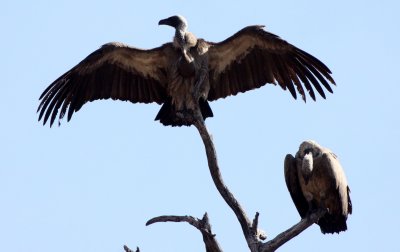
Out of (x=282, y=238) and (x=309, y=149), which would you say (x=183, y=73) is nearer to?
(x=309, y=149)

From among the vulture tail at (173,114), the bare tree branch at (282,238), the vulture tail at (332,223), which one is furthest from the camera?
the vulture tail at (173,114)

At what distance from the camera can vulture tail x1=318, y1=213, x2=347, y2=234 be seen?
1185cm

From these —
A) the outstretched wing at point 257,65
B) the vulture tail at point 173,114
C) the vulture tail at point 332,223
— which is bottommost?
the vulture tail at point 332,223

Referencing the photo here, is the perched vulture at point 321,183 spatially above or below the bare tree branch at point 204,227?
above

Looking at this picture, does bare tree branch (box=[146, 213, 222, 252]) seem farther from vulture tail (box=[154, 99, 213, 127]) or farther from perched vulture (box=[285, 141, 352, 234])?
vulture tail (box=[154, 99, 213, 127])

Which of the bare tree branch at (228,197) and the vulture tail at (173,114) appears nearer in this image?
the bare tree branch at (228,197)

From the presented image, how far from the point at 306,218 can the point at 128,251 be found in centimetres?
206

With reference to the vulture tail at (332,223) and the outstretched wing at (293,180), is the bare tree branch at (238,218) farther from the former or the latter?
the outstretched wing at (293,180)

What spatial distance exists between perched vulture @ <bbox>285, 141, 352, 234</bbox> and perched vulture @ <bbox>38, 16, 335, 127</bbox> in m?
0.88

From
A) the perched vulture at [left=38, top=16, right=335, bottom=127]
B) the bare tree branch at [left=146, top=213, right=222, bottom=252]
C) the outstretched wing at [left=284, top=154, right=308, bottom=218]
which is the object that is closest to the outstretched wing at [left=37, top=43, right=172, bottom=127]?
the perched vulture at [left=38, top=16, right=335, bottom=127]

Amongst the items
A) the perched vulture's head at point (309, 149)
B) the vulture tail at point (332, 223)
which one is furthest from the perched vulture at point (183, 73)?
the vulture tail at point (332, 223)

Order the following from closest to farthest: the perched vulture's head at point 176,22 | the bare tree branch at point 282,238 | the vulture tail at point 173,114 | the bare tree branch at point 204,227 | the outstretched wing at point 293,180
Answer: the bare tree branch at point 204,227, the bare tree branch at point 282,238, the outstretched wing at point 293,180, the vulture tail at point 173,114, the perched vulture's head at point 176,22

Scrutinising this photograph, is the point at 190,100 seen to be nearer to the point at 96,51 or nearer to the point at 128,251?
the point at 96,51

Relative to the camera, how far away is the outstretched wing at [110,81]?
42.7 ft
